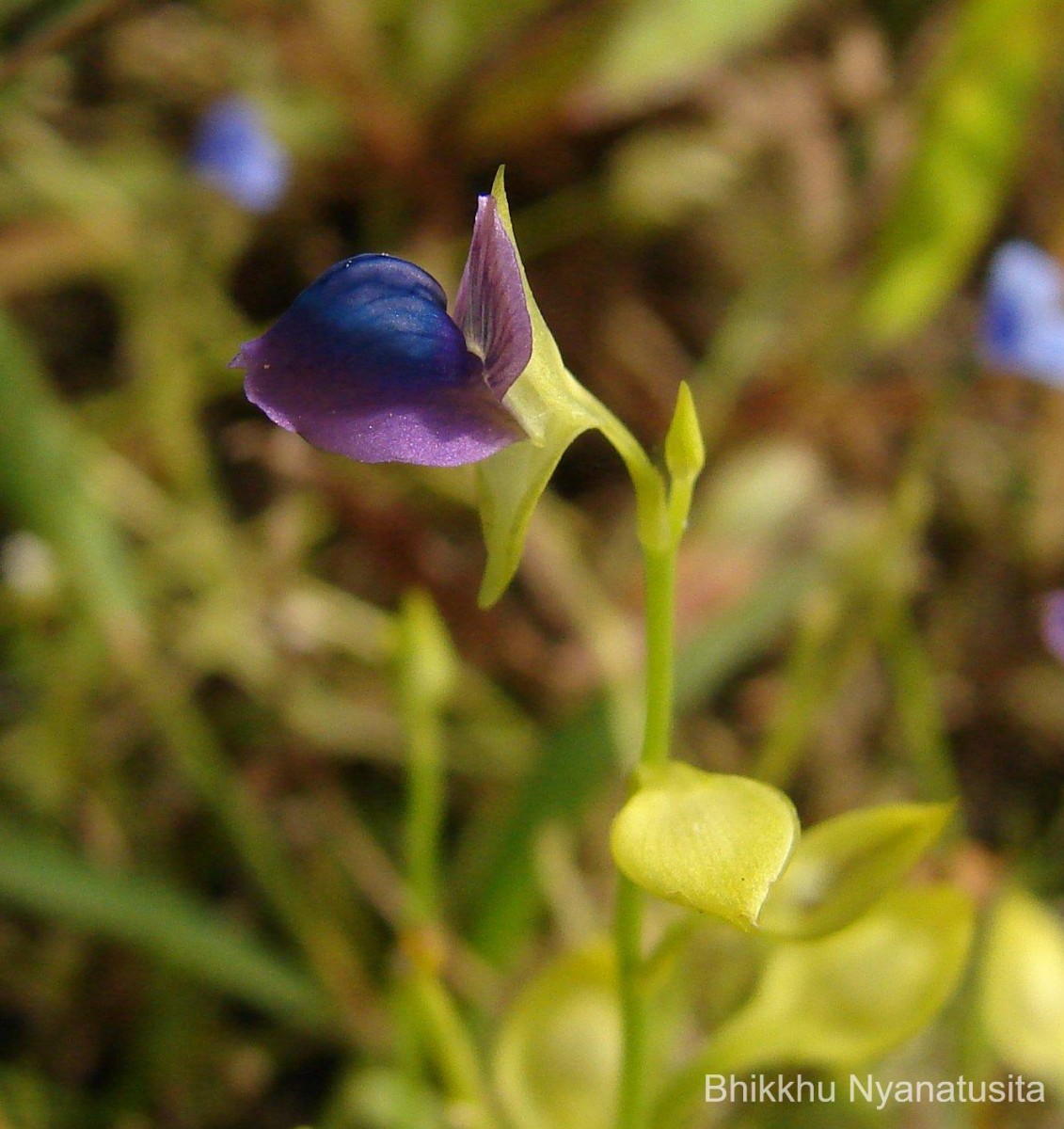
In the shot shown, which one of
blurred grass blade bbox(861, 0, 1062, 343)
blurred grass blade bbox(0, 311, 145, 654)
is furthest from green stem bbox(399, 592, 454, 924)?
blurred grass blade bbox(861, 0, 1062, 343)

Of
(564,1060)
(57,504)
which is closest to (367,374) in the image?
(564,1060)

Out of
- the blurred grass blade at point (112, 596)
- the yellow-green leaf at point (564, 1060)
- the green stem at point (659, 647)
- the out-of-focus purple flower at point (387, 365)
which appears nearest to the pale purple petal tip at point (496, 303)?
the out-of-focus purple flower at point (387, 365)

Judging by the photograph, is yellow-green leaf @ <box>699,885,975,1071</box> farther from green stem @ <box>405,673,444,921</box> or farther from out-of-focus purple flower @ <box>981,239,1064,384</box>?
out-of-focus purple flower @ <box>981,239,1064,384</box>

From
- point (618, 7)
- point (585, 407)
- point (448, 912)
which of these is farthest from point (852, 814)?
point (618, 7)

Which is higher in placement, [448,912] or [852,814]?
[852,814]

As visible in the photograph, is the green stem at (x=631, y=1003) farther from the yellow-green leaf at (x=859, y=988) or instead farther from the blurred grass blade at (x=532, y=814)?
the blurred grass blade at (x=532, y=814)

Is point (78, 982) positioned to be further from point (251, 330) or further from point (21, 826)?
point (251, 330)
